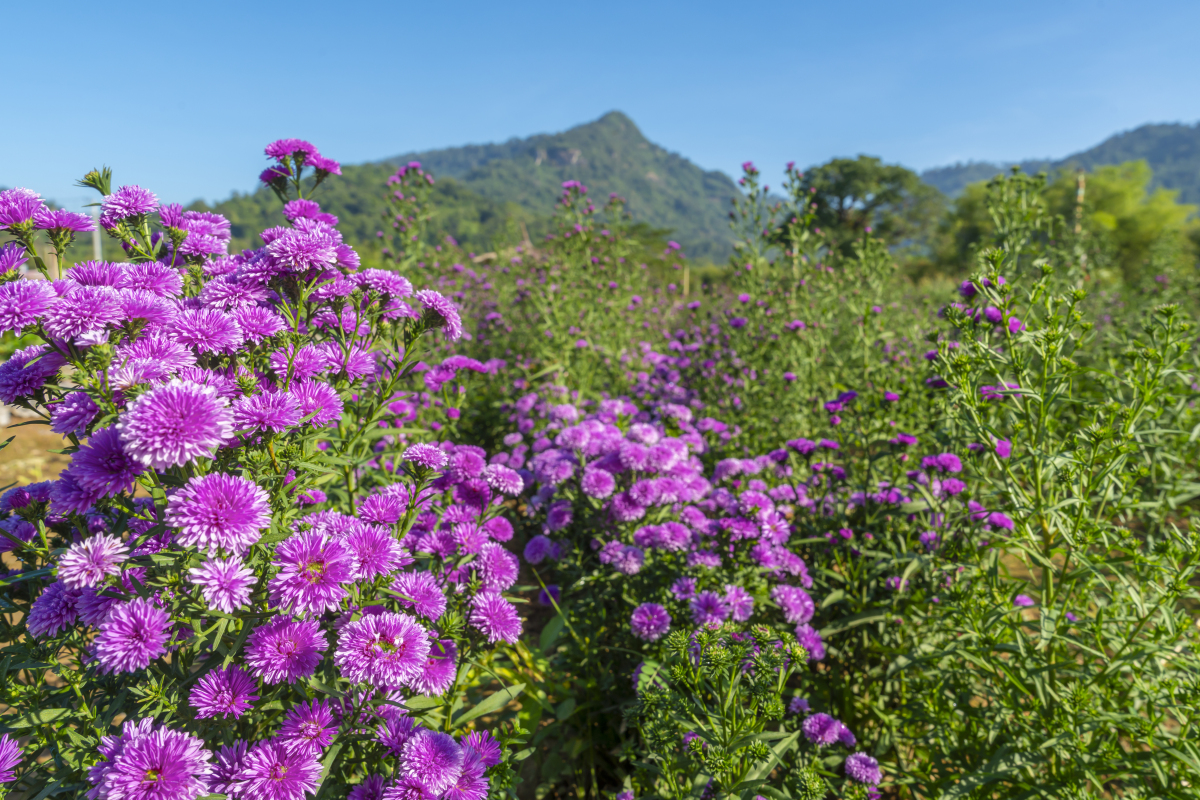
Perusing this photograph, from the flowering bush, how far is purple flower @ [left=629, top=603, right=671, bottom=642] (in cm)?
55

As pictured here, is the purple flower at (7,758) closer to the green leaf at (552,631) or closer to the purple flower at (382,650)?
the purple flower at (382,650)

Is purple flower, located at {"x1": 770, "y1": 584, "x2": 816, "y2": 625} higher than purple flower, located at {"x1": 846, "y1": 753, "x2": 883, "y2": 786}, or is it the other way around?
purple flower, located at {"x1": 770, "y1": 584, "x2": 816, "y2": 625}

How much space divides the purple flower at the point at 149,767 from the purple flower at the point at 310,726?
181mm

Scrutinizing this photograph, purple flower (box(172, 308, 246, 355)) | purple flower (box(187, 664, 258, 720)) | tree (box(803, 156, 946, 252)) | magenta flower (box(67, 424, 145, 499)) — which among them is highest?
tree (box(803, 156, 946, 252))

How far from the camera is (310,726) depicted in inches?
49.6

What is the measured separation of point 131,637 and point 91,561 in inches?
7.0

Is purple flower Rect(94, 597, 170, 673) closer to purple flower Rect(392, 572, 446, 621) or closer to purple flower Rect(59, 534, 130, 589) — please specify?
purple flower Rect(59, 534, 130, 589)

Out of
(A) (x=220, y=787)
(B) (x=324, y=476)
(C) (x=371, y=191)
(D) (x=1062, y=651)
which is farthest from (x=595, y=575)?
(C) (x=371, y=191)

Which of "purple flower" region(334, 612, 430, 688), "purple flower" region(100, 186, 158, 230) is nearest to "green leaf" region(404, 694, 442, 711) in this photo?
"purple flower" region(334, 612, 430, 688)

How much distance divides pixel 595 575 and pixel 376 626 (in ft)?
4.05

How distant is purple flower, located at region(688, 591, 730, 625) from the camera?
196cm

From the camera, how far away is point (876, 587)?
2.64 m

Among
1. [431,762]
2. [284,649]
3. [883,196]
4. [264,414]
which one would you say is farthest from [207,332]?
[883,196]

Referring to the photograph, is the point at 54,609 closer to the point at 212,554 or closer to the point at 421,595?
the point at 212,554
